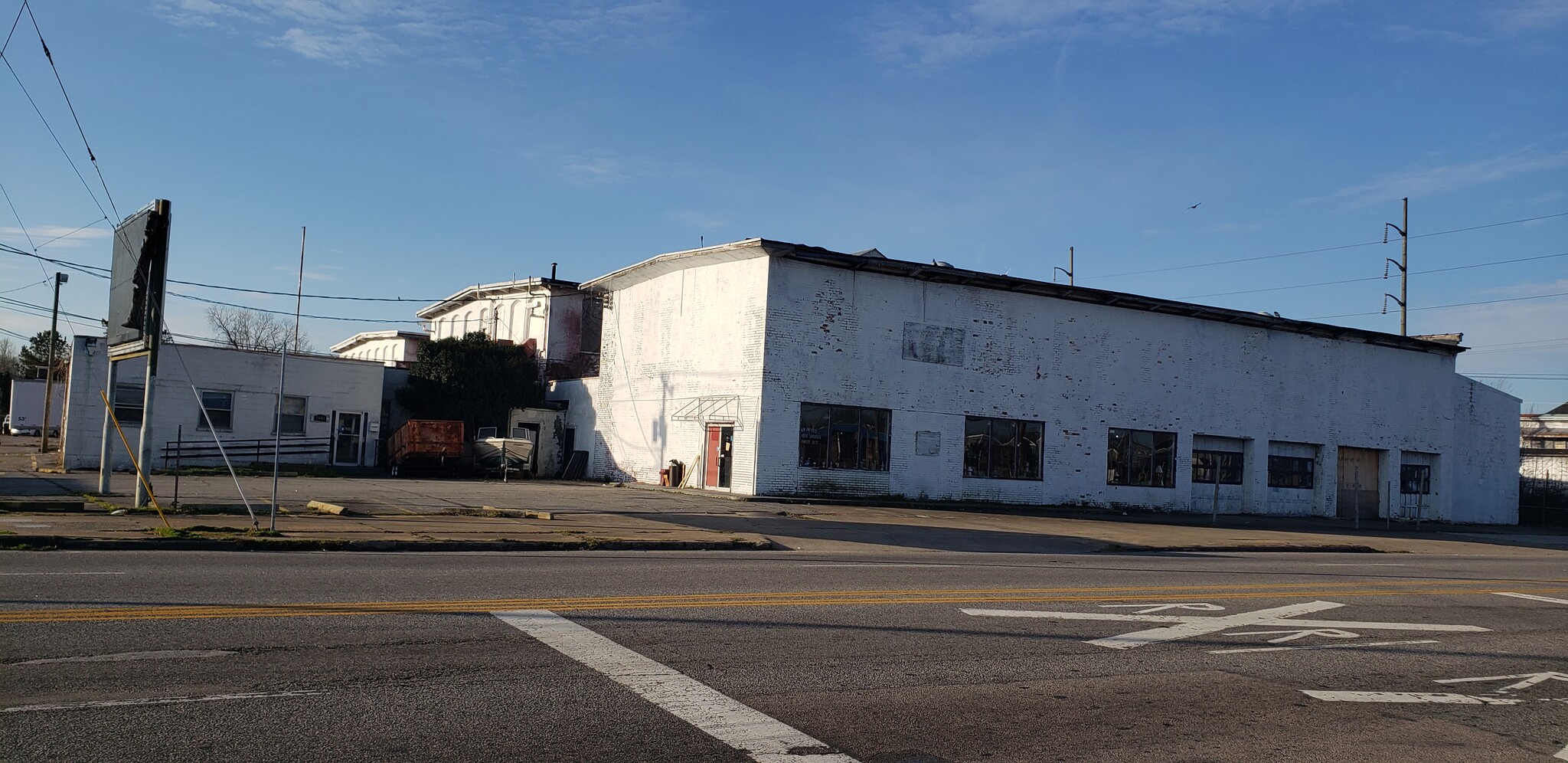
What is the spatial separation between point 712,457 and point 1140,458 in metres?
15.2

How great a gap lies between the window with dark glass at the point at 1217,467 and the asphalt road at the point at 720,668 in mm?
27355

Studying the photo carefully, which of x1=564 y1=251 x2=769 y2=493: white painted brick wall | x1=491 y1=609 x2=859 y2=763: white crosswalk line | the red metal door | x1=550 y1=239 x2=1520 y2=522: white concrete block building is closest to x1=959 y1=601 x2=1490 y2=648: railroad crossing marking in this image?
x1=491 y1=609 x2=859 y2=763: white crosswalk line

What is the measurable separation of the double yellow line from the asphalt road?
0.06 meters

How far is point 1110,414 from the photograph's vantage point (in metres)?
38.1

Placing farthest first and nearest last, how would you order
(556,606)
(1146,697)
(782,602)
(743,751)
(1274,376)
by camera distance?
(1274,376) < (782,602) < (556,606) < (1146,697) < (743,751)

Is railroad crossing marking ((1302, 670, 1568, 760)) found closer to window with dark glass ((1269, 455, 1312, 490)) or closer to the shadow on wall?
the shadow on wall

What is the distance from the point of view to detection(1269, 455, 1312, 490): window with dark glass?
4131 centimetres

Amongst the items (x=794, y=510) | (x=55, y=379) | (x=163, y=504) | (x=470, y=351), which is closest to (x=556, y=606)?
(x=163, y=504)

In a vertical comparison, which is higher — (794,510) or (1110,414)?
(1110,414)

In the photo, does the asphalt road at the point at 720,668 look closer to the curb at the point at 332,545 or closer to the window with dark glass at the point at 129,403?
the curb at the point at 332,545

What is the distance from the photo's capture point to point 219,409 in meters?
36.8

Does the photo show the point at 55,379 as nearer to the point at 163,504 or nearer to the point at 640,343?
the point at 640,343

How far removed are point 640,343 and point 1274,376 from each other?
920 inches

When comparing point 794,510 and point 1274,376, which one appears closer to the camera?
point 794,510
